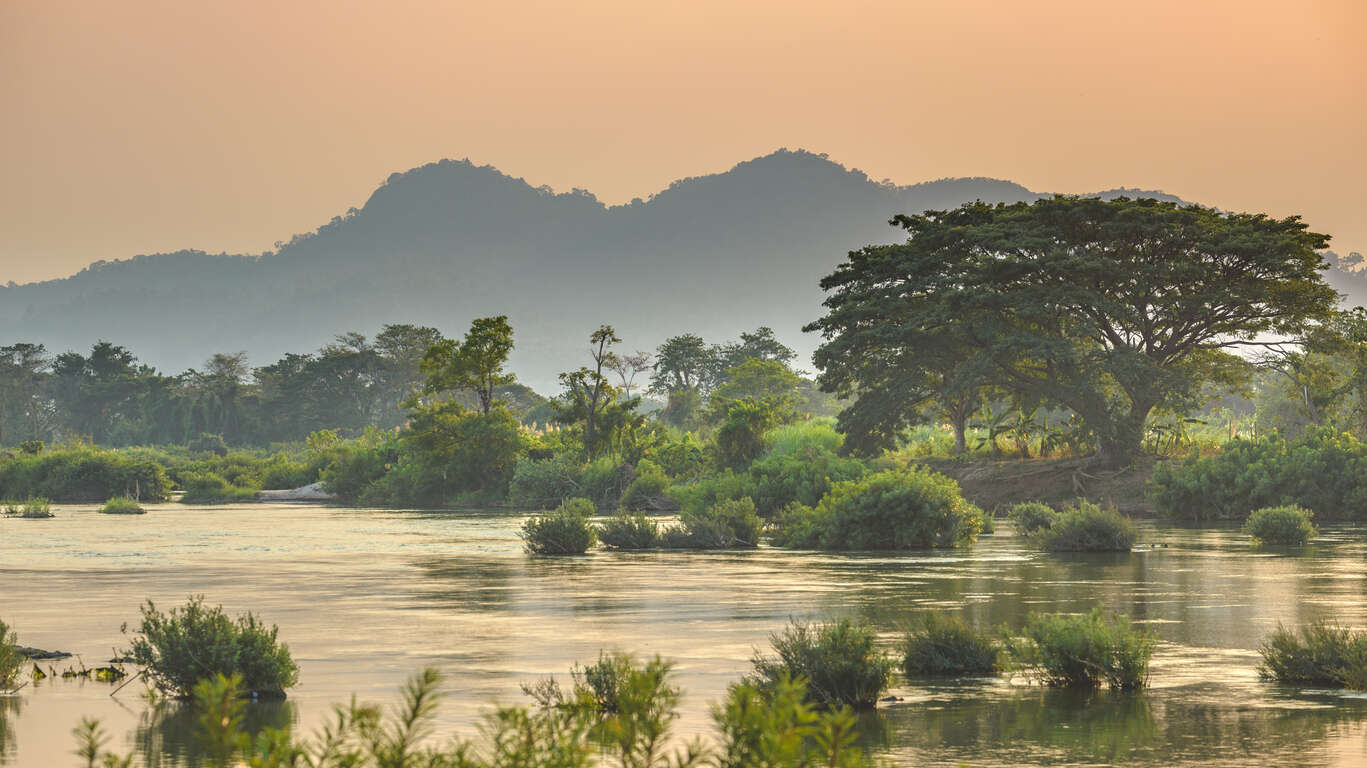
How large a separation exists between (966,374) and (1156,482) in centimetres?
701

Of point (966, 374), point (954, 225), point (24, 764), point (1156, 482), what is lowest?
point (24, 764)

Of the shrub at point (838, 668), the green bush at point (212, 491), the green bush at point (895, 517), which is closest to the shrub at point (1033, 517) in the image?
the green bush at point (895, 517)

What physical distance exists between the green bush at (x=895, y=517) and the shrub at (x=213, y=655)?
2280cm

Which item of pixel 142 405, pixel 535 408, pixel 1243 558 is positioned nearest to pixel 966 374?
pixel 1243 558

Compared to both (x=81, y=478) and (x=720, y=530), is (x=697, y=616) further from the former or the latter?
(x=81, y=478)

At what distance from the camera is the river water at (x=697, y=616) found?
1221 centimetres

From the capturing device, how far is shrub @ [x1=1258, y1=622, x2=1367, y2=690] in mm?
14484

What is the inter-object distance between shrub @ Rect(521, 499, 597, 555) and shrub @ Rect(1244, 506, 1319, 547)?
1581cm

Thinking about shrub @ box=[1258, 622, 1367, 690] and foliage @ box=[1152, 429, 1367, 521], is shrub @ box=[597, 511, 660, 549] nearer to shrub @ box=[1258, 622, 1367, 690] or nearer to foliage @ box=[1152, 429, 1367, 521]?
foliage @ box=[1152, 429, 1367, 521]

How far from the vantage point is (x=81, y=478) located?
247 ft

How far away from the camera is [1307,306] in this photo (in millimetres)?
52688

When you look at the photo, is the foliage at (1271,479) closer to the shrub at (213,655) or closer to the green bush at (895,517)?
the green bush at (895,517)

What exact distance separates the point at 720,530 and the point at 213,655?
23821mm

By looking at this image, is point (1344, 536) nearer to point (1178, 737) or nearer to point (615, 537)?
point (615, 537)
